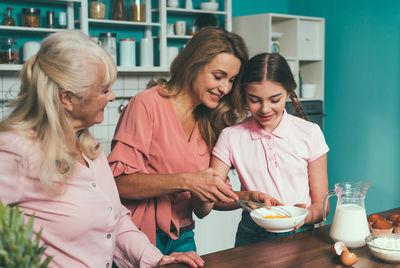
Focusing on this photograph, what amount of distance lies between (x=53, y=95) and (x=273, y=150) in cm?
90

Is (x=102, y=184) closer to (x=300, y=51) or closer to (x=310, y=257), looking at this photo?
(x=310, y=257)

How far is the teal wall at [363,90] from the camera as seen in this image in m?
3.96

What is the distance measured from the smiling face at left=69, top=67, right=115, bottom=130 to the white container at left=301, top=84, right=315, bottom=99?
3.31 m

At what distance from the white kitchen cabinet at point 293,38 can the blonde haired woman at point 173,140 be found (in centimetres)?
245

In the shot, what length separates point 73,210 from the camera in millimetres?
1253

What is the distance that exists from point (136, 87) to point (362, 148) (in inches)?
84.3

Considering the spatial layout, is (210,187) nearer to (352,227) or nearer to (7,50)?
(352,227)

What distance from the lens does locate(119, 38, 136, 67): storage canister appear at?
3584 millimetres

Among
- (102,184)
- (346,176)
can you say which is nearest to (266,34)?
(346,176)

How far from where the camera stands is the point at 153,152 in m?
1.72

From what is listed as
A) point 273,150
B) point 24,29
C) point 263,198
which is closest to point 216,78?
point 273,150

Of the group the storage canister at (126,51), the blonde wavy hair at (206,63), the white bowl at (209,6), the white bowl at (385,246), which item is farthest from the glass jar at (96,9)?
the white bowl at (385,246)

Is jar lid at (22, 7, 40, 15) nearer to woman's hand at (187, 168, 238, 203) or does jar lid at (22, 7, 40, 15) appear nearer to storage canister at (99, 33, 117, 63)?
storage canister at (99, 33, 117, 63)

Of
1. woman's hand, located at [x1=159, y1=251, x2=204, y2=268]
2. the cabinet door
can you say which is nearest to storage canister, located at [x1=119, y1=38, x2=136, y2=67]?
the cabinet door
